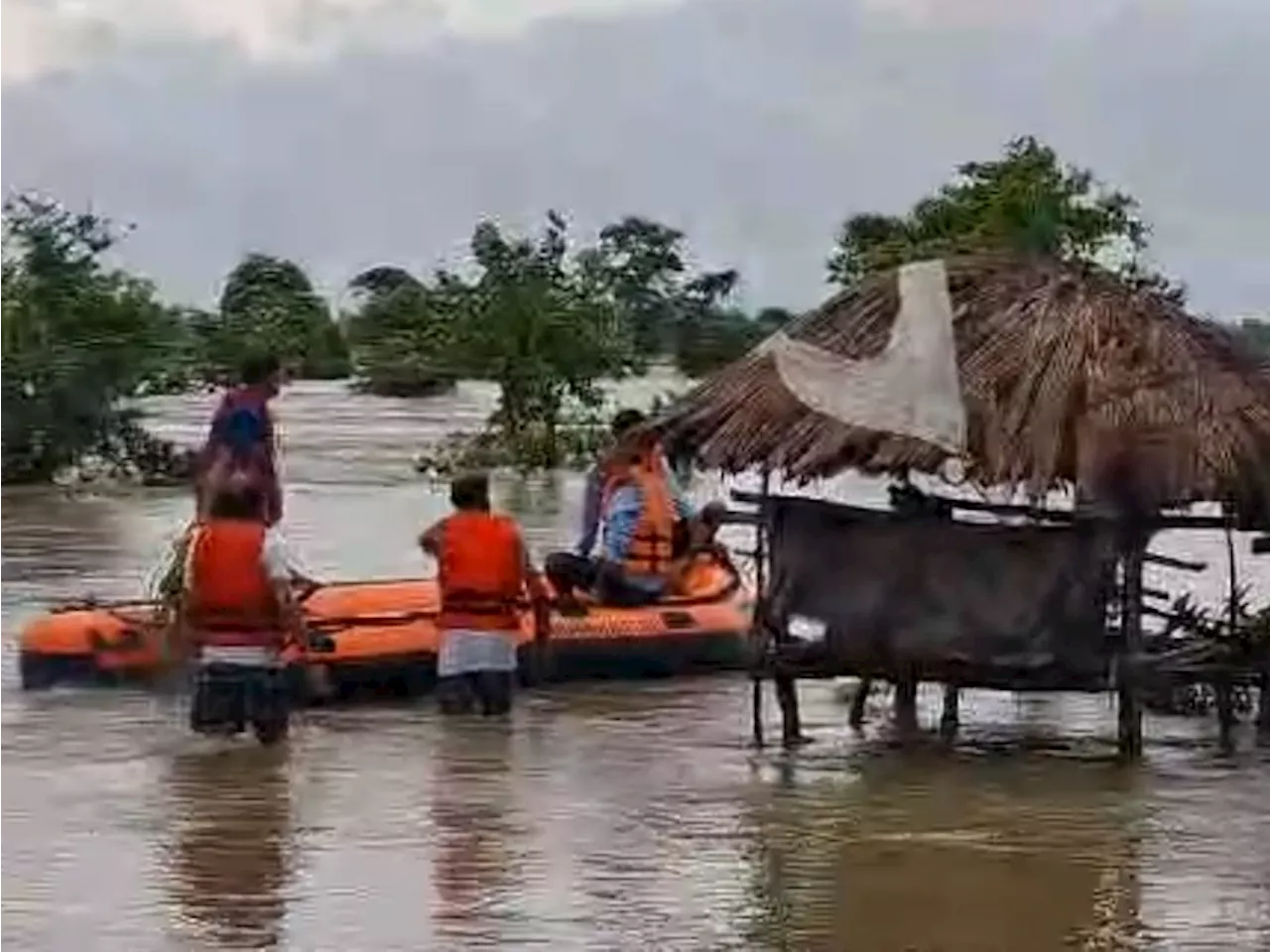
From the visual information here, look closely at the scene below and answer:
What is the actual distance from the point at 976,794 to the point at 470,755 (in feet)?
8.17

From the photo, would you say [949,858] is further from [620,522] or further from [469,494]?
[620,522]

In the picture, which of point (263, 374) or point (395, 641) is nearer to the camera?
point (263, 374)

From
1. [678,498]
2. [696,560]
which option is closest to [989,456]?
[678,498]

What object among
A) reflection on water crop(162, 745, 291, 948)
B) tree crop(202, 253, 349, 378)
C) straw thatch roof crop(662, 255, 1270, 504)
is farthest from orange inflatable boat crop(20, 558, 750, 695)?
tree crop(202, 253, 349, 378)

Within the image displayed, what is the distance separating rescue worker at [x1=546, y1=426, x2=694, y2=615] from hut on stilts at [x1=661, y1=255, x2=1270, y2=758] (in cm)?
227

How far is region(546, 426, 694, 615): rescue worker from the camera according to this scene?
17453 mm

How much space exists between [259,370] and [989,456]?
4300 millimetres

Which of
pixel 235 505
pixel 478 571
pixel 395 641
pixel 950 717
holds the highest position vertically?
pixel 235 505

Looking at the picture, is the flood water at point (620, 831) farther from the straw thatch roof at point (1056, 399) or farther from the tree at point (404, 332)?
the tree at point (404, 332)


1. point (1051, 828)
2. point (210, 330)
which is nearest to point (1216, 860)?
point (1051, 828)

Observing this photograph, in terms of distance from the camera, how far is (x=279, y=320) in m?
66.1

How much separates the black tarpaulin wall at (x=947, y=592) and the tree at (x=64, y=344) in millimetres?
24966

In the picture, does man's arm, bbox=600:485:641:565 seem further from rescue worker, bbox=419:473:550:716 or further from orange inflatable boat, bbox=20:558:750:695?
rescue worker, bbox=419:473:550:716

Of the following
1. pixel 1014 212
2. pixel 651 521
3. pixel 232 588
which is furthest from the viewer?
pixel 1014 212
